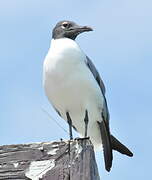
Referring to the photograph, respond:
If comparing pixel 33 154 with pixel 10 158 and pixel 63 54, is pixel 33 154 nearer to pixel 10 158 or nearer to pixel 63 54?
pixel 10 158

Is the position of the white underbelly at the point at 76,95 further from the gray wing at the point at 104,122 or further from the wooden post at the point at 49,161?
the wooden post at the point at 49,161

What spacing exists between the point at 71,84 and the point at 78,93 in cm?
19

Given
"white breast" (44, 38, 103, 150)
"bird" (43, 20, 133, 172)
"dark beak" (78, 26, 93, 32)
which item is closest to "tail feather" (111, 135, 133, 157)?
"bird" (43, 20, 133, 172)

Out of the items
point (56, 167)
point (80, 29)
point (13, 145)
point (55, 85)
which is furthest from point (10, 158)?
point (80, 29)

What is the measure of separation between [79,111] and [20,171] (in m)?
5.41

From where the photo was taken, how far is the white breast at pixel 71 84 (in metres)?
7.64

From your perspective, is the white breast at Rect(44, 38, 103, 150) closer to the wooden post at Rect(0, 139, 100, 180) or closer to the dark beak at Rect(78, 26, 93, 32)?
the dark beak at Rect(78, 26, 93, 32)

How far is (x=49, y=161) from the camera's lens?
2.71m

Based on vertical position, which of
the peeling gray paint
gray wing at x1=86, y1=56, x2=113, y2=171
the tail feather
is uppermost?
gray wing at x1=86, y1=56, x2=113, y2=171

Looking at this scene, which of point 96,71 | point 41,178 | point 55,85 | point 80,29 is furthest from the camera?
point 80,29

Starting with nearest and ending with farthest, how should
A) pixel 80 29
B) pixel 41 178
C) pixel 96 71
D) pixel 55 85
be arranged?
pixel 41 178
pixel 55 85
pixel 96 71
pixel 80 29

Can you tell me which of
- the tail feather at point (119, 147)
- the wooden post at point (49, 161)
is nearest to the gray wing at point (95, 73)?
the tail feather at point (119, 147)

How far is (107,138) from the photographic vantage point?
8312 mm

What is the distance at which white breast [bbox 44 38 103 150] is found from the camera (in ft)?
25.1
